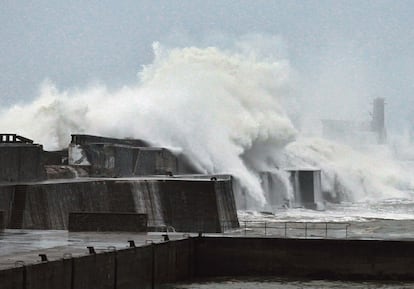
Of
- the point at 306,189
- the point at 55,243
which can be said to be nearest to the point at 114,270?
the point at 55,243

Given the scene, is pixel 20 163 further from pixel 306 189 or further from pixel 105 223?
pixel 306 189

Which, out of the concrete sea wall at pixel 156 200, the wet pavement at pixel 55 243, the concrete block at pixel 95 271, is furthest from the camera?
the concrete sea wall at pixel 156 200

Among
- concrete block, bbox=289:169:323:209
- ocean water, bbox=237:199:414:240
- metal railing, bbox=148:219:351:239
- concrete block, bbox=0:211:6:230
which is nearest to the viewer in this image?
concrete block, bbox=0:211:6:230

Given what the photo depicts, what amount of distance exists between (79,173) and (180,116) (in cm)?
1162

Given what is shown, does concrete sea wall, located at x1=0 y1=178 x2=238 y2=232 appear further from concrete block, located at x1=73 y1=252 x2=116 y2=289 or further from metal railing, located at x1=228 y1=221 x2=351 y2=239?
concrete block, located at x1=73 y1=252 x2=116 y2=289

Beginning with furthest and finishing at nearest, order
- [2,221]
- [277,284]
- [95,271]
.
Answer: [2,221] < [277,284] < [95,271]

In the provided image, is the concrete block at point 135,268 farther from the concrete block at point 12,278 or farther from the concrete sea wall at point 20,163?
the concrete sea wall at point 20,163

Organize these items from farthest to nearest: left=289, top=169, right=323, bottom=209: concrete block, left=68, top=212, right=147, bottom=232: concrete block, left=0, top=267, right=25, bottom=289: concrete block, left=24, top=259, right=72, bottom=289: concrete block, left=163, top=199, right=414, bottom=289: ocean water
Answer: left=289, top=169, right=323, bottom=209: concrete block → left=68, top=212, right=147, bottom=232: concrete block → left=163, top=199, right=414, bottom=289: ocean water → left=24, top=259, right=72, bottom=289: concrete block → left=0, top=267, right=25, bottom=289: concrete block

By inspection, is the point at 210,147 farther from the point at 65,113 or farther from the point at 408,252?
the point at 408,252

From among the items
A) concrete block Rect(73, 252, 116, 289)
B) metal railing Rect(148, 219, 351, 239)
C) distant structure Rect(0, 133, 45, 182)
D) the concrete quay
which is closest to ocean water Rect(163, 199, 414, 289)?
metal railing Rect(148, 219, 351, 239)

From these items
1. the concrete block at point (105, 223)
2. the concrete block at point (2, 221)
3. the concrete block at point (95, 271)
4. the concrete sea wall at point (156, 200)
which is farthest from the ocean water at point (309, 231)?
the concrete block at point (2, 221)

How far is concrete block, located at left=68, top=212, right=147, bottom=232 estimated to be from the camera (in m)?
18.4

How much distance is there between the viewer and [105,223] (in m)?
18.5

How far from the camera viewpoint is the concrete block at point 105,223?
1838 cm
